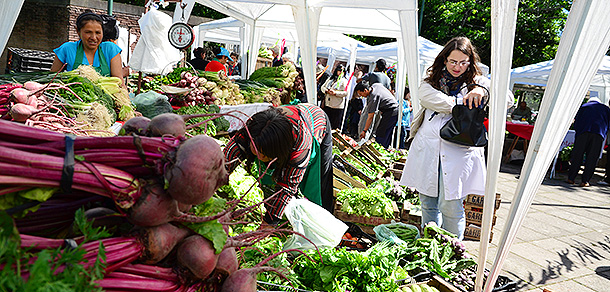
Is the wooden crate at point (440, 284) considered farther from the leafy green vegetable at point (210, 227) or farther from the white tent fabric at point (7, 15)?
the white tent fabric at point (7, 15)

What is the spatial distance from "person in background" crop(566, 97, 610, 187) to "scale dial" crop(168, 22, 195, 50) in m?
8.96

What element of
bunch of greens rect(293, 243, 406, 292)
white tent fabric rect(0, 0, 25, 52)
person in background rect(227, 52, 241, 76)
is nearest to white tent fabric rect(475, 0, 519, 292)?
bunch of greens rect(293, 243, 406, 292)

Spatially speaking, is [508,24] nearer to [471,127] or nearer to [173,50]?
[471,127]

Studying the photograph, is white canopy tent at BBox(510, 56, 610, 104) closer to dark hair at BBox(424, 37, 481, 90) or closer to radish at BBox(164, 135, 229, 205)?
dark hair at BBox(424, 37, 481, 90)

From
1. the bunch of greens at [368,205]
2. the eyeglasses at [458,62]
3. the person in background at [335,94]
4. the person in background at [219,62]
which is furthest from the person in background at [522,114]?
the eyeglasses at [458,62]

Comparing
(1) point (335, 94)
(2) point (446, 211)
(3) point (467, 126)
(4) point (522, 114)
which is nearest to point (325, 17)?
(1) point (335, 94)

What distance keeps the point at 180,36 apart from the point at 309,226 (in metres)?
4.10

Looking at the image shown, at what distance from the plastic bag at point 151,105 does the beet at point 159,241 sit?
3.31 meters

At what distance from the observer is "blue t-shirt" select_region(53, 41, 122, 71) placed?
3.65 m

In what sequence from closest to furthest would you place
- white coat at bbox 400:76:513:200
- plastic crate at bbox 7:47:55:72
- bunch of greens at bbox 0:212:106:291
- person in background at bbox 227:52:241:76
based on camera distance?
bunch of greens at bbox 0:212:106:291 < white coat at bbox 400:76:513:200 < plastic crate at bbox 7:47:55:72 < person in background at bbox 227:52:241:76

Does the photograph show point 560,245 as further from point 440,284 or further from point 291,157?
point 291,157

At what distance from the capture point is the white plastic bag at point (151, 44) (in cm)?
525

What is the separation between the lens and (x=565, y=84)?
2143 mm

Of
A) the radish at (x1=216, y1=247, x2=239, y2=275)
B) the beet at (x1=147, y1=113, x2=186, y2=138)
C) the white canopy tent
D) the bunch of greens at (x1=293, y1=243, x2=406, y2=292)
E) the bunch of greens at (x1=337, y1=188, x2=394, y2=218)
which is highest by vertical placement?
the white canopy tent
